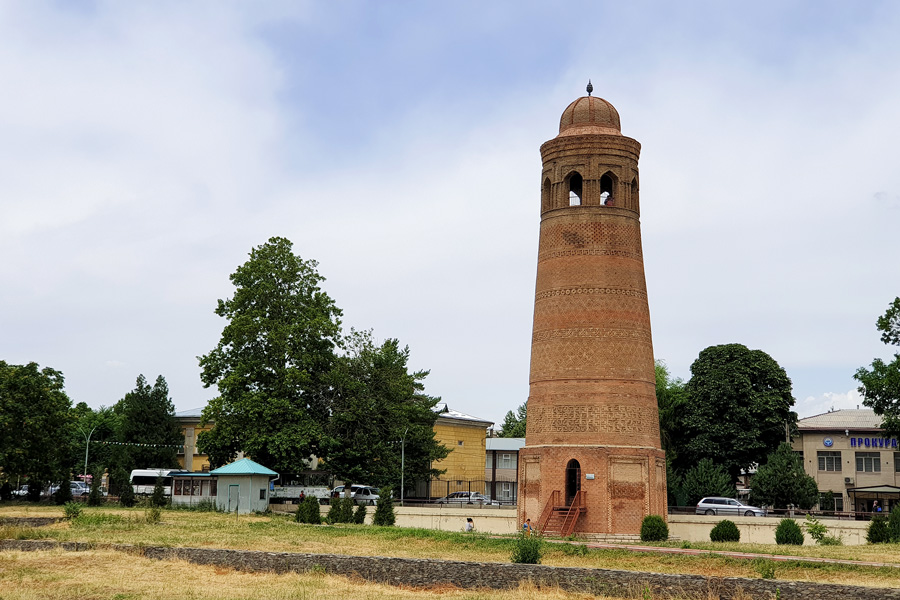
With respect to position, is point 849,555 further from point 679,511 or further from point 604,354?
point 679,511

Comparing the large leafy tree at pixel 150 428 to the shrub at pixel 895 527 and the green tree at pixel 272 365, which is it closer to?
the green tree at pixel 272 365

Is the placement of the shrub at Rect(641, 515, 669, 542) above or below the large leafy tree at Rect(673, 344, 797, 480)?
below

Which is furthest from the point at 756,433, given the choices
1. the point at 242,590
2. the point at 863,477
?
the point at 242,590

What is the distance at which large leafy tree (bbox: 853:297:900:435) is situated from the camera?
43522 millimetres

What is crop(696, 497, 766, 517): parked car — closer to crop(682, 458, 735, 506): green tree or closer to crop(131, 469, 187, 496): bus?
crop(682, 458, 735, 506): green tree

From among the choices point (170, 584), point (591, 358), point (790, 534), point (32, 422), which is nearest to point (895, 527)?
point (790, 534)

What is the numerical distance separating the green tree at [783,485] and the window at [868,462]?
8511 mm

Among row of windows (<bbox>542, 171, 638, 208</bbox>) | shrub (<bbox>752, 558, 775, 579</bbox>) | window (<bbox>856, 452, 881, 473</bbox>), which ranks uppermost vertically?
row of windows (<bbox>542, 171, 638, 208</bbox>)

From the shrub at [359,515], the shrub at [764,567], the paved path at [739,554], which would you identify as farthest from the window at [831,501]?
the shrub at [764,567]

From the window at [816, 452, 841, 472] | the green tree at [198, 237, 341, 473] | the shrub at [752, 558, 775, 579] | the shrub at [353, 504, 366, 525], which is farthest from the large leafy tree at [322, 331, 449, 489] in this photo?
the shrub at [752, 558, 775, 579]

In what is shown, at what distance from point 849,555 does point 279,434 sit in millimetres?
27854

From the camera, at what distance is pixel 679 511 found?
4656 centimetres

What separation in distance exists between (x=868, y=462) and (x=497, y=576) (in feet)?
132

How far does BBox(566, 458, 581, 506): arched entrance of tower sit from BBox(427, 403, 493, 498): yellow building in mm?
29147
